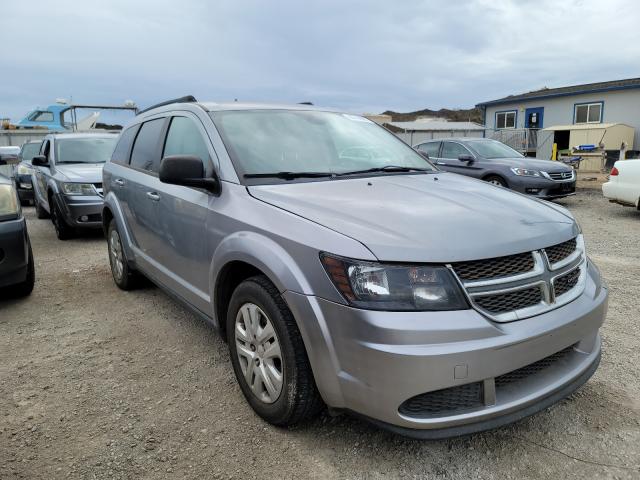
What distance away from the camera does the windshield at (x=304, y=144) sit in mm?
2941

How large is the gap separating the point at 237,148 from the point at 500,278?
66.7 inches

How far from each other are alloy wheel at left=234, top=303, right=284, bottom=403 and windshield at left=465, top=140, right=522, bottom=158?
912 cm

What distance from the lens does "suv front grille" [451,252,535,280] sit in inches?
78.8

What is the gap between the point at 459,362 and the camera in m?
1.90

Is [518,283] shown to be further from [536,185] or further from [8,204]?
[536,185]

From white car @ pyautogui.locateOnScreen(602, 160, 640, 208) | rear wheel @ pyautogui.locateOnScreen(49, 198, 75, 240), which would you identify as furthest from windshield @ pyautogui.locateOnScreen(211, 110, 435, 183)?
white car @ pyautogui.locateOnScreen(602, 160, 640, 208)

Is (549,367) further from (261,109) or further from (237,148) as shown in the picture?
(261,109)

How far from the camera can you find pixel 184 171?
2697 millimetres

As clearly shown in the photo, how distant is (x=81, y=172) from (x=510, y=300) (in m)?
7.40

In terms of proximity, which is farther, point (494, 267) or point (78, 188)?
point (78, 188)

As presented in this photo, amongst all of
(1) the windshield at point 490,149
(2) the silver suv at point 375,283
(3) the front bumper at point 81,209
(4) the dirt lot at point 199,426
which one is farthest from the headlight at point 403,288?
(1) the windshield at point 490,149

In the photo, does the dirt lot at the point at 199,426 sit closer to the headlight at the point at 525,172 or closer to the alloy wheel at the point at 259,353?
the alloy wheel at the point at 259,353

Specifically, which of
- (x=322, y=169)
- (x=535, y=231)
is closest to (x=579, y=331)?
(x=535, y=231)

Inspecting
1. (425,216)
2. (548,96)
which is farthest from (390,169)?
(548,96)
